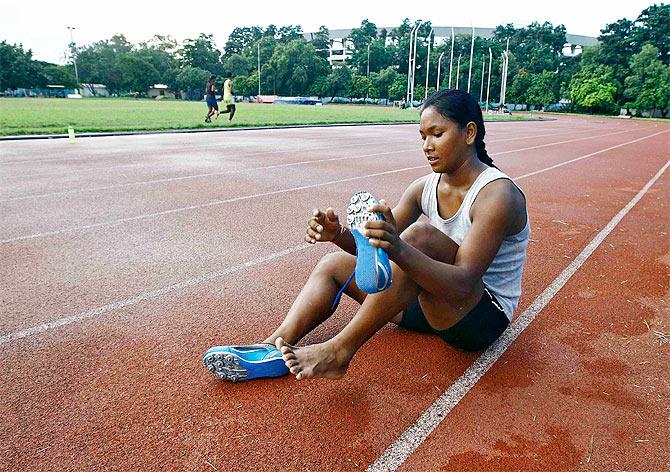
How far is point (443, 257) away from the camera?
7.46 ft

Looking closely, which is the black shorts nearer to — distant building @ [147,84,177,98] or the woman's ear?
the woman's ear

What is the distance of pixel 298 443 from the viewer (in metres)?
2.13

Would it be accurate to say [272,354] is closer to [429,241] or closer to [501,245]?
[429,241]

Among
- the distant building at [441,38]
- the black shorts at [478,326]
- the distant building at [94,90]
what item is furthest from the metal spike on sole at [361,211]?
the distant building at [441,38]

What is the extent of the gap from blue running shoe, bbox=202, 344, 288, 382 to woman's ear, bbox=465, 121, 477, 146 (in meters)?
1.35

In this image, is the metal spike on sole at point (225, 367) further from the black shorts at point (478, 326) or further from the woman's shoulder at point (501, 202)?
the woman's shoulder at point (501, 202)

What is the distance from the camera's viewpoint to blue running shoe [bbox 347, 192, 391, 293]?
197 cm

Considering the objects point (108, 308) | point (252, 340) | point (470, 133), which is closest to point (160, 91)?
point (108, 308)

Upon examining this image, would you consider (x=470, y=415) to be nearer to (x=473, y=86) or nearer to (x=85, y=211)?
(x=85, y=211)

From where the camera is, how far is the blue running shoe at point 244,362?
247cm

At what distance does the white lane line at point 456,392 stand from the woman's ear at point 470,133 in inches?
46.2

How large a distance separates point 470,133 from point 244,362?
150cm

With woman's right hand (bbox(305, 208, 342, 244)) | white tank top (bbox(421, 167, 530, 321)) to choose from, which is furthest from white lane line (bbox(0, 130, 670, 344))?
white tank top (bbox(421, 167, 530, 321))

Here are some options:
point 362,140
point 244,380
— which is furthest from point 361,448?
point 362,140
